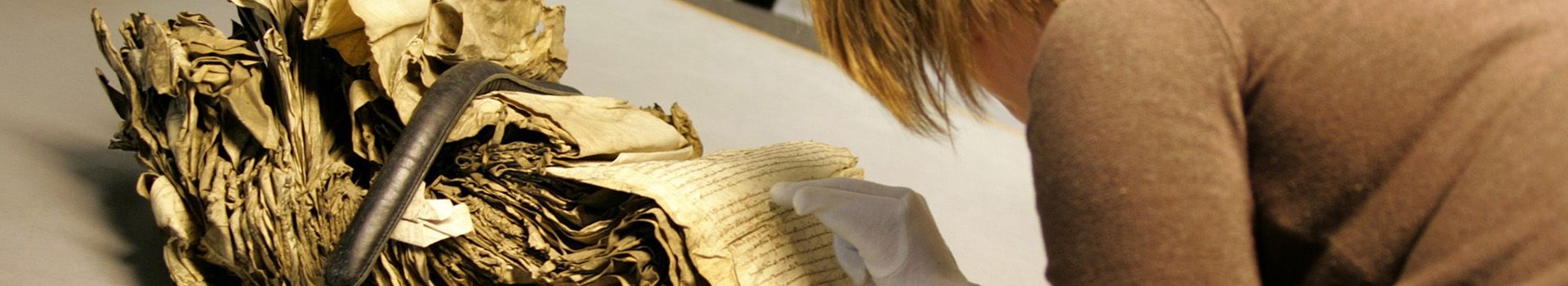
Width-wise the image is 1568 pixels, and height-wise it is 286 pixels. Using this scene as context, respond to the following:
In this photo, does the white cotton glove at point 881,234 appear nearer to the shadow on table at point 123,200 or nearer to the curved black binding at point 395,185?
the curved black binding at point 395,185

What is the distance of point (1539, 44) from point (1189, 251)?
0.52 feet

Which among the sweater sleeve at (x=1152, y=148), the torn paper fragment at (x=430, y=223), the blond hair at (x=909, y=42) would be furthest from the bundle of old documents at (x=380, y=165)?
the sweater sleeve at (x=1152, y=148)

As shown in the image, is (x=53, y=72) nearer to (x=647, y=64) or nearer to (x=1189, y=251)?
(x=647, y=64)

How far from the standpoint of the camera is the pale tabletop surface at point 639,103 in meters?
1.05

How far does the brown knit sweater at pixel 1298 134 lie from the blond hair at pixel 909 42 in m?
0.12

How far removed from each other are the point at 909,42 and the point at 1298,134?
0.81 ft

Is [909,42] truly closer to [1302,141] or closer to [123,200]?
[1302,141]

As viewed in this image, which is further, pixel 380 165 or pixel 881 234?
pixel 380 165

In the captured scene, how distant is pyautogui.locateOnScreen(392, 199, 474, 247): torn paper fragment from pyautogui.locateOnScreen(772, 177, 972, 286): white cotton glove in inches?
9.7

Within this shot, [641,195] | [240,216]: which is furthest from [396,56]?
[641,195]

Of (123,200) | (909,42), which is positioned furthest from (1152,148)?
(123,200)

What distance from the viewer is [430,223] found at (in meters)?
0.95

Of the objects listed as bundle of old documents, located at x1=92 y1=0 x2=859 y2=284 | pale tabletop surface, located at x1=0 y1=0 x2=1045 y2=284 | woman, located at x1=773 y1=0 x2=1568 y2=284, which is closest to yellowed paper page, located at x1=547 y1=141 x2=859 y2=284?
bundle of old documents, located at x1=92 y1=0 x2=859 y2=284

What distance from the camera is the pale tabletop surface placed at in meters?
1.05
